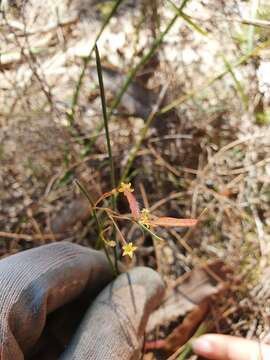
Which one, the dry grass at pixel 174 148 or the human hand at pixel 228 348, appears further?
the dry grass at pixel 174 148

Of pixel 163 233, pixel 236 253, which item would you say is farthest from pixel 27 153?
pixel 236 253

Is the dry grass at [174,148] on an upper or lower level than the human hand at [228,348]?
upper

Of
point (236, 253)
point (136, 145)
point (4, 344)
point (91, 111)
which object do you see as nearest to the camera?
point (4, 344)

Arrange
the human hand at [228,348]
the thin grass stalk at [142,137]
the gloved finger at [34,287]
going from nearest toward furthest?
the gloved finger at [34,287] < the human hand at [228,348] < the thin grass stalk at [142,137]

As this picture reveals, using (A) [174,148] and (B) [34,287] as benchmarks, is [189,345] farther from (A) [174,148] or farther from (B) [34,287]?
(A) [174,148]

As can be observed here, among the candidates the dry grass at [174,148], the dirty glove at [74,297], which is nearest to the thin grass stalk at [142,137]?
the dry grass at [174,148]

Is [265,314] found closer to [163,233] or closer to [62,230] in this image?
[163,233]

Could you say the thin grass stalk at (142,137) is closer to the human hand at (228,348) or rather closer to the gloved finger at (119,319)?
the gloved finger at (119,319)
